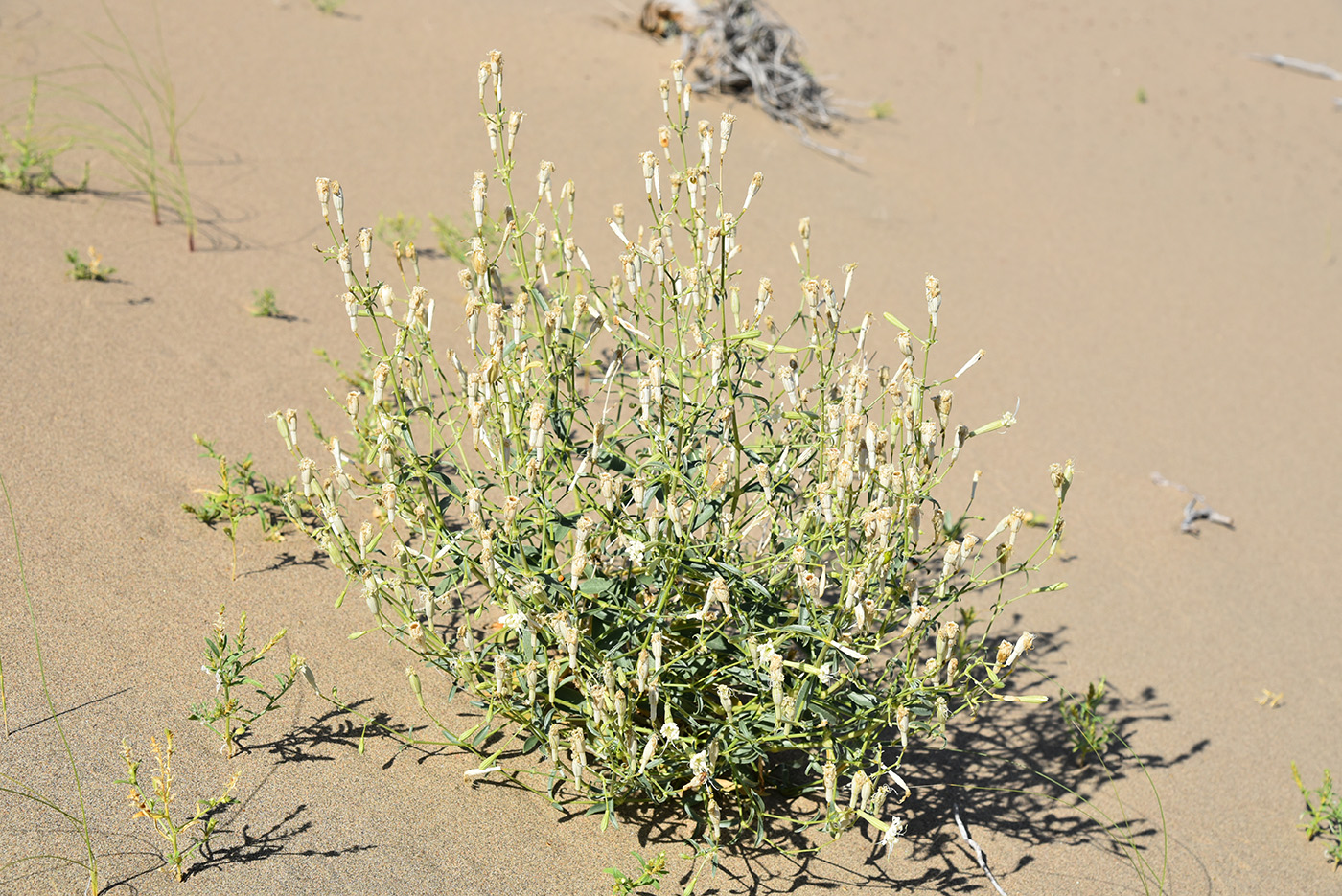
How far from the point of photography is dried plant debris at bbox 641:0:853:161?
254 inches

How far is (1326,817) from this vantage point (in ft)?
9.48

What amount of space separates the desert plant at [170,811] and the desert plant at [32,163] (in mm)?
2954

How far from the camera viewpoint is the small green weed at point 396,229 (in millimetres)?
4473

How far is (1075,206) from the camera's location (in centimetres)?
656

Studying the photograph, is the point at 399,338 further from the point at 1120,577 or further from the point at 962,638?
the point at 1120,577

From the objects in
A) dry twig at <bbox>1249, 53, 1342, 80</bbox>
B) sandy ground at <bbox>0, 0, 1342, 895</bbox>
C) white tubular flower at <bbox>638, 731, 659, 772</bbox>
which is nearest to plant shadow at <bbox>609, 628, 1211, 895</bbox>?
sandy ground at <bbox>0, 0, 1342, 895</bbox>

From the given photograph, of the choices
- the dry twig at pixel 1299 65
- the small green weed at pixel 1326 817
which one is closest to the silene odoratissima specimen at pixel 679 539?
the small green weed at pixel 1326 817

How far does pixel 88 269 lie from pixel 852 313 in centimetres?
307

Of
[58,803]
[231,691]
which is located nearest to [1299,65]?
[231,691]

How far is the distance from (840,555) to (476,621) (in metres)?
1.17

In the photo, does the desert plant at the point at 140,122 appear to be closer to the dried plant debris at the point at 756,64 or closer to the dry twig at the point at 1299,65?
the dried plant debris at the point at 756,64

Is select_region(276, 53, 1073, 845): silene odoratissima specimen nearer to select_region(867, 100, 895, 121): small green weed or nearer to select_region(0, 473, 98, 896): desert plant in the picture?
select_region(0, 473, 98, 896): desert plant

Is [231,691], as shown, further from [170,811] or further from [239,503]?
[239,503]

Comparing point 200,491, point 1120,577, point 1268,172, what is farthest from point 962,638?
point 1268,172
